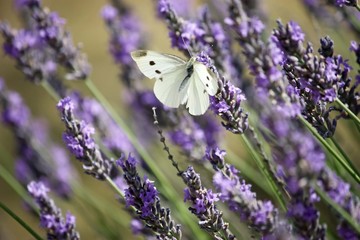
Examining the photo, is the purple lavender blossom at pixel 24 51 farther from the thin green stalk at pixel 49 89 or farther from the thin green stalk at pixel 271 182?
the thin green stalk at pixel 271 182

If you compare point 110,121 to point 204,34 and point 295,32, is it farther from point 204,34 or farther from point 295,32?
point 295,32

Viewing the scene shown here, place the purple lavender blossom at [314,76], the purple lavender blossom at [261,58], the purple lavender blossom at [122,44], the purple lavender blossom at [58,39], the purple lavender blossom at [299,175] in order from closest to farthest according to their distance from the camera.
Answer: the purple lavender blossom at [299,175], the purple lavender blossom at [314,76], the purple lavender blossom at [261,58], the purple lavender blossom at [58,39], the purple lavender blossom at [122,44]

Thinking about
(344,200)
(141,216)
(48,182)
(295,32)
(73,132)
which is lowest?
(344,200)

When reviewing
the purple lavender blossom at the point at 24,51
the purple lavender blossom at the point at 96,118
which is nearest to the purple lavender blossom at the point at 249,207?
the purple lavender blossom at the point at 96,118

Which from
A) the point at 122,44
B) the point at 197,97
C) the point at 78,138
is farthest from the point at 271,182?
the point at 122,44

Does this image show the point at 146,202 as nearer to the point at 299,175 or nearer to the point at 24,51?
the point at 299,175

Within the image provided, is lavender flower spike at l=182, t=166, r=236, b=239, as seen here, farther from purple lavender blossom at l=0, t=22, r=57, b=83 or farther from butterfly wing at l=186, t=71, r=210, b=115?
purple lavender blossom at l=0, t=22, r=57, b=83

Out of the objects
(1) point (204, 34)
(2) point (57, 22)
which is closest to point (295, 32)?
(1) point (204, 34)
